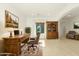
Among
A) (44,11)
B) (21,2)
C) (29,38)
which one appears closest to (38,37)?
(29,38)

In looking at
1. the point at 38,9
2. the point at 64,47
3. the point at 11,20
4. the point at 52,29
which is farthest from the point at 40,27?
the point at 64,47

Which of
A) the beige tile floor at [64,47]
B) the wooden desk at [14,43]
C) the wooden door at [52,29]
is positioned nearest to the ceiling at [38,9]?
the wooden door at [52,29]

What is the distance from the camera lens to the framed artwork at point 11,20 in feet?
12.8

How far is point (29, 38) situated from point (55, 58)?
94cm

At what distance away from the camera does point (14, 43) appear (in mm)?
4082

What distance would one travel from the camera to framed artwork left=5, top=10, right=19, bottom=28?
3903mm

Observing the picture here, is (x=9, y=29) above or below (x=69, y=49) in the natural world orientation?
above

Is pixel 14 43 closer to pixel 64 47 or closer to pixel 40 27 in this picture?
pixel 40 27

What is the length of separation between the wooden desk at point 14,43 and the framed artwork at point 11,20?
12.3 inches

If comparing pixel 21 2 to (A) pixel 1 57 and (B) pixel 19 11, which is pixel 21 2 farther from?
(A) pixel 1 57

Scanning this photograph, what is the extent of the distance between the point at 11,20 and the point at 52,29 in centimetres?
108

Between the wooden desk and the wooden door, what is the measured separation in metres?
0.60

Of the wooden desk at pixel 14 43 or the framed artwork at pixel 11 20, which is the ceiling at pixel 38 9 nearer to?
the framed artwork at pixel 11 20

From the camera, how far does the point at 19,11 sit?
13.0 feet
